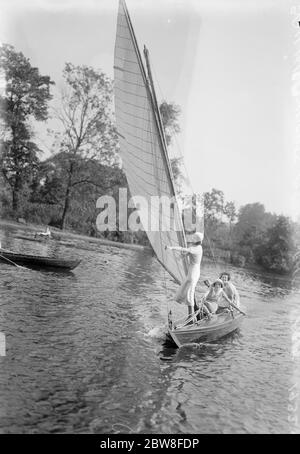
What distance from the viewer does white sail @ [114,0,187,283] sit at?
11828 mm

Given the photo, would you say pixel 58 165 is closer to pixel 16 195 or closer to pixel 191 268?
pixel 16 195

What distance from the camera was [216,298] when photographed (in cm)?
1499

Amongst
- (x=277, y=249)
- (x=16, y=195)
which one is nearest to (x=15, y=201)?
(x=16, y=195)

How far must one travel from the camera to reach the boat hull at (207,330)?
11922 mm

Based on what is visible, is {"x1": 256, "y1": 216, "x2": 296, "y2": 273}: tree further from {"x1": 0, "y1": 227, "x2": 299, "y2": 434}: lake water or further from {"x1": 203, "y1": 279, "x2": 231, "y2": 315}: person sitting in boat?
{"x1": 203, "y1": 279, "x2": 231, "y2": 315}: person sitting in boat

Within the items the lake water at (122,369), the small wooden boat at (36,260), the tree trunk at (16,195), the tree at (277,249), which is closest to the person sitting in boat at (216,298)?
the lake water at (122,369)

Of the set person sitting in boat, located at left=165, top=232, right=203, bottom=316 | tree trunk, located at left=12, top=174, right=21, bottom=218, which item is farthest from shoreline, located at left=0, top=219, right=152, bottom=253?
person sitting in boat, located at left=165, top=232, right=203, bottom=316

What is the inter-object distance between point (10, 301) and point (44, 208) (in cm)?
2887

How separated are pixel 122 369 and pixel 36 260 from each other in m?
11.8

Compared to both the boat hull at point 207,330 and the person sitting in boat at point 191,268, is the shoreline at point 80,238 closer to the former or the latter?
the boat hull at point 207,330

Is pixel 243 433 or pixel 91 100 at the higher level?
pixel 91 100

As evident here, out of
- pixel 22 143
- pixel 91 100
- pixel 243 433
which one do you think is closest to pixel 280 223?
pixel 91 100

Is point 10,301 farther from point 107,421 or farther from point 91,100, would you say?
point 91,100
